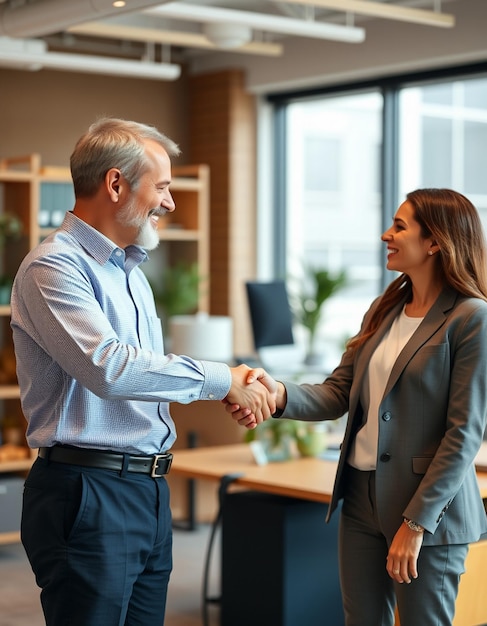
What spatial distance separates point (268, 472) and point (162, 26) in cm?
430

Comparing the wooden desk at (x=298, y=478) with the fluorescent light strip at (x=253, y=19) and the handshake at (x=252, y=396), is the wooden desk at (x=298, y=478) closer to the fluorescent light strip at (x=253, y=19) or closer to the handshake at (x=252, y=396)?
the handshake at (x=252, y=396)

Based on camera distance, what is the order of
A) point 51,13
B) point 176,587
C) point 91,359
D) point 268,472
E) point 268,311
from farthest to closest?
point 268,311
point 176,587
point 51,13
point 268,472
point 91,359

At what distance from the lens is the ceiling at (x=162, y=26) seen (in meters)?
4.93

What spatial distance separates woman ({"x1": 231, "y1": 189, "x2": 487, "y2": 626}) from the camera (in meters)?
2.56

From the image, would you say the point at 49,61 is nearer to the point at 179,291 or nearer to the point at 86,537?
the point at 179,291

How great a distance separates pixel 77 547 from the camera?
225 cm

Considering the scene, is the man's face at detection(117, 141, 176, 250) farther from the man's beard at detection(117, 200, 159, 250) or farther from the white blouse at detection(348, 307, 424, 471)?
the white blouse at detection(348, 307, 424, 471)

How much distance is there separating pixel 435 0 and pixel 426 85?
28.8 inches

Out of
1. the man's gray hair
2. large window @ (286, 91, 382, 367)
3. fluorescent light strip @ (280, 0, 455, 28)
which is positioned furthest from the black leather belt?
large window @ (286, 91, 382, 367)

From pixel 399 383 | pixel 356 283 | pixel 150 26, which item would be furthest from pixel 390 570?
pixel 150 26

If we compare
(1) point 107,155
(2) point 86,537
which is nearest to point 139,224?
(1) point 107,155

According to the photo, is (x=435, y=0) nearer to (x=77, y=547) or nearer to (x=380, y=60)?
(x=380, y=60)

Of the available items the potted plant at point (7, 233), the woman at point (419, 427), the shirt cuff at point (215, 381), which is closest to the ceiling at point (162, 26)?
the potted plant at point (7, 233)

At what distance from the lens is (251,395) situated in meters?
2.53
